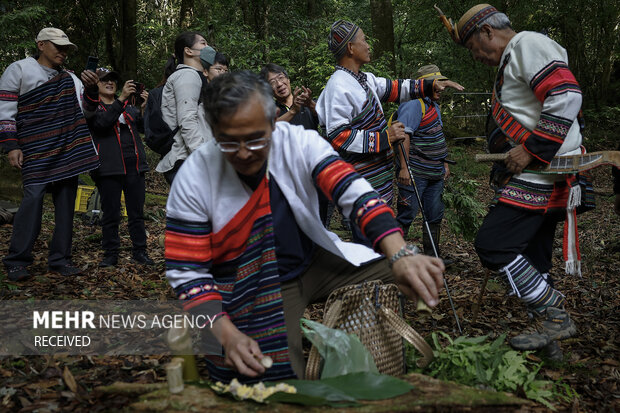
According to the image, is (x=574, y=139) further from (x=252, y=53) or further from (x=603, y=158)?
(x=252, y=53)

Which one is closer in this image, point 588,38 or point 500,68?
point 500,68

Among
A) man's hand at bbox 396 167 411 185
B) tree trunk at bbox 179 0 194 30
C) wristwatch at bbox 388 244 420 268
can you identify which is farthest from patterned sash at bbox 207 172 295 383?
tree trunk at bbox 179 0 194 30

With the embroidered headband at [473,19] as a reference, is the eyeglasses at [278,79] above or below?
below

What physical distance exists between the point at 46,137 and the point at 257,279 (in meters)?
3.55

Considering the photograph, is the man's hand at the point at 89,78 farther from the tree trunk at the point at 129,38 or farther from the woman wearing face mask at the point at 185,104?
the tree trunk at the point at 129,38

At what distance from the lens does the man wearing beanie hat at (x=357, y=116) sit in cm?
409

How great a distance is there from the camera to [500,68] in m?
3.39

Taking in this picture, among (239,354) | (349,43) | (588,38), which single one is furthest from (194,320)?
(588,38)

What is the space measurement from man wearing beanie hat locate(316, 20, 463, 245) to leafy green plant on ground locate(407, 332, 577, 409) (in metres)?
1.34

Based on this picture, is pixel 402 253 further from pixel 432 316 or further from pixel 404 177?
pixel 404 177

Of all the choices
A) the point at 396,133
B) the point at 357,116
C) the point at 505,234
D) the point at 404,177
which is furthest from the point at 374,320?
the point at 404,177

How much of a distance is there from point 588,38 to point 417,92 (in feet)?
44.7

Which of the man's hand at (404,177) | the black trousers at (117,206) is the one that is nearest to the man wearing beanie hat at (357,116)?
the man's hand at (404,177)

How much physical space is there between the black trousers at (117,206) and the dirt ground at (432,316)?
290mm
